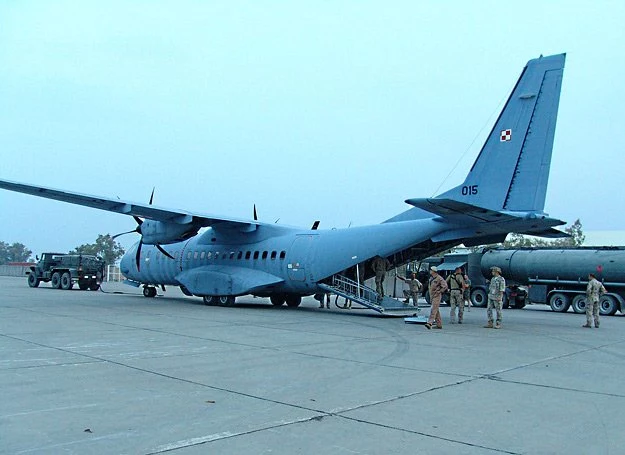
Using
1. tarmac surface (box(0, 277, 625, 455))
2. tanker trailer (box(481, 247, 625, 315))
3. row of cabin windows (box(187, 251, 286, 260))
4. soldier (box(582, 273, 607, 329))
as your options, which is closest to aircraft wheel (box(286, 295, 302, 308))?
row of cabin windows (box(187, 251, 286, 260))

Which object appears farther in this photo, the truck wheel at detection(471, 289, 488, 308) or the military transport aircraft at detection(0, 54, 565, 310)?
the truck wheel at detection(471, 289, 488, 308)

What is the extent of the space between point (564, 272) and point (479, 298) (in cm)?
468

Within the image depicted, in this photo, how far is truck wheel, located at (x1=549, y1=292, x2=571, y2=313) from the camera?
88.4 ft

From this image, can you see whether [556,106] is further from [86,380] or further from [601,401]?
[86,380]

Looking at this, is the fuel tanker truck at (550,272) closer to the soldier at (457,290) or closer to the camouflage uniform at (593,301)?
the camouflage uniform at (593,301)

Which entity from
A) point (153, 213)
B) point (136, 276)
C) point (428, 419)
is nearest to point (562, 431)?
point (428, 419)

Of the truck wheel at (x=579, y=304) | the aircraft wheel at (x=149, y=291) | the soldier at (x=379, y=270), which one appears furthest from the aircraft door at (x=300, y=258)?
the truck wheel at (x=579, y=304)

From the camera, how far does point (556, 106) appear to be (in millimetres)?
16172

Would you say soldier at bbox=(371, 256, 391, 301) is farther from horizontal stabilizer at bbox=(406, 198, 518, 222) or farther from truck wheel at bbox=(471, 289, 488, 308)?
truck wheel at bbox=(471, 289, 488, 308)

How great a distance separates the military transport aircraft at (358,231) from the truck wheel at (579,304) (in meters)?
10.4

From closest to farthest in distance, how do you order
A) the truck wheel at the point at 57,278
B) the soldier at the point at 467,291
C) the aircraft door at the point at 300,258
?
the soldier at the point at 467,291 < the aircraft door at the point at 300,258 < the truck wheel at the point at 57,278

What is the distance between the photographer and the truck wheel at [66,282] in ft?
119

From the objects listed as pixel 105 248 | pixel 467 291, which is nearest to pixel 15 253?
pixel 105 248

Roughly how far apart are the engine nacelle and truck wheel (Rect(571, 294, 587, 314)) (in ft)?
57.2
